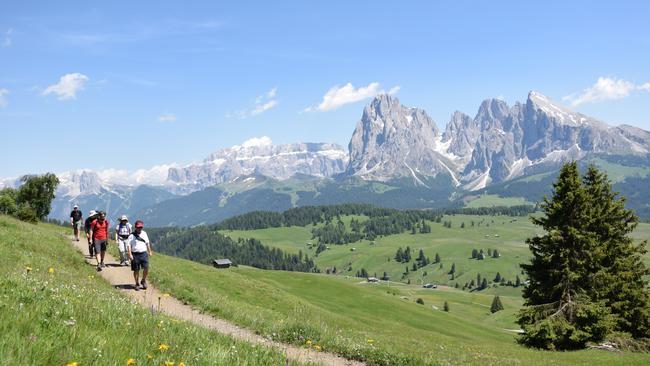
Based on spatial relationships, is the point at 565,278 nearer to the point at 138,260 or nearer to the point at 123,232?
the point at 138,260

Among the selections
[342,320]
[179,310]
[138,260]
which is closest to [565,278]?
[342,320]

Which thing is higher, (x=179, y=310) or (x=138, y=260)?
(x=138, y=260)

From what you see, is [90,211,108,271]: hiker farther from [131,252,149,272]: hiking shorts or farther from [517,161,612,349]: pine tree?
[517,161,612,349]: pine tree

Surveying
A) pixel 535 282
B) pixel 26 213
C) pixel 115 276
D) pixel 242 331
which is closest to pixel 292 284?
pixel 26 213

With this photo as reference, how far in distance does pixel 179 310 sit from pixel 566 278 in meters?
28.6

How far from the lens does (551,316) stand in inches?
1323

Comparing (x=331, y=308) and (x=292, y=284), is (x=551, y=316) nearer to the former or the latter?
(x=331, y=308)

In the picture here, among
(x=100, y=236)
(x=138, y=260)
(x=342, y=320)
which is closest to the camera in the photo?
(x=138, y=260)

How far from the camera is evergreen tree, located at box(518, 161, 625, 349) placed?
3292 cm

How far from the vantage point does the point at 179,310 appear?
71.1 ft

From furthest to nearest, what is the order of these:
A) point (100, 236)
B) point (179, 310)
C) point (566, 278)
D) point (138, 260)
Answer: point (566, 278) < point (100, 236) < point (138, 260) < point (179, 310)

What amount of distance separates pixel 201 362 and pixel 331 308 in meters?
53.9

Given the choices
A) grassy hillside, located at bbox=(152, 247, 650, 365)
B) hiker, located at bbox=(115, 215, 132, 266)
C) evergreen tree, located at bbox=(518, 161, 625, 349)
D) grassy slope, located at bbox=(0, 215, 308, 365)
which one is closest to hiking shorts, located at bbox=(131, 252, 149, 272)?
grassy hillside, located at bbox=(152, 247, 650, 365)

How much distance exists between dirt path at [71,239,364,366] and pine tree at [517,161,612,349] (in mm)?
23923
